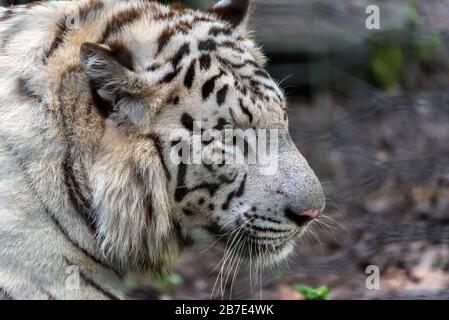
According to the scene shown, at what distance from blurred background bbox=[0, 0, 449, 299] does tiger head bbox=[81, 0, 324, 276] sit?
41 centimetres

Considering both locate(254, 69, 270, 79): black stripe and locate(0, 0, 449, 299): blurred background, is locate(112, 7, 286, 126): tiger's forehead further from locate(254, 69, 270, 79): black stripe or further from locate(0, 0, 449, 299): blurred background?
locate(0, 0, 449, 299): blurred background

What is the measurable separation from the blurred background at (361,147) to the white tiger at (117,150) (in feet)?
1.39

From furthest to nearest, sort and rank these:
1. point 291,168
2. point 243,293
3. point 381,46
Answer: point 381,46 < point 243,293 < point 291,168

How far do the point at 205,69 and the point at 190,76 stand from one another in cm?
3

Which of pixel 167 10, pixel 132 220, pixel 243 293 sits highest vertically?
pixel 167 10

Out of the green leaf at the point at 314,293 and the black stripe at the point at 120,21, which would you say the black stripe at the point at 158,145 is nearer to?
the black stripe at the point at 120,21

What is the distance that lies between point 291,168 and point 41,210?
18.3 inches

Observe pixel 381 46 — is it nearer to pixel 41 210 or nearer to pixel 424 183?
pixel 424 183

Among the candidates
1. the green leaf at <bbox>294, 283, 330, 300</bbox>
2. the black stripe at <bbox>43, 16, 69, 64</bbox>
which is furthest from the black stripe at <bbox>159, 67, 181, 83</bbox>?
the green leaf at <bbox>294, 283, 330, 300</bbox>

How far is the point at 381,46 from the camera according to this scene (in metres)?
3.38

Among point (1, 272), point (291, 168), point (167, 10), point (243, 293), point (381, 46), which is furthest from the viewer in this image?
point (381, 46)

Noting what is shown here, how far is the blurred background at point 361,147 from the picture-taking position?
2.31 m

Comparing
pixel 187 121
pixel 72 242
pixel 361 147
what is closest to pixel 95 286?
pixel 72 242
